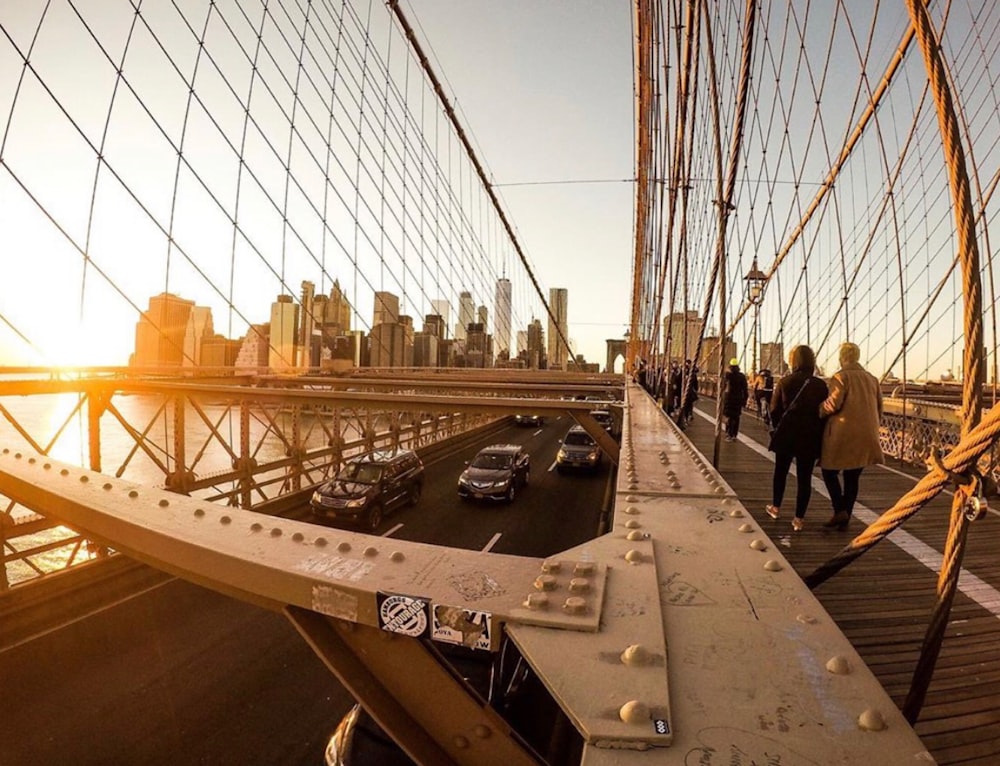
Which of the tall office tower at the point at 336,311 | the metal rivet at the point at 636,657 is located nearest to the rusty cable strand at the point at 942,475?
the metal rivet at the point at 636,657

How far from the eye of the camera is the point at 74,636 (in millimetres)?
6273

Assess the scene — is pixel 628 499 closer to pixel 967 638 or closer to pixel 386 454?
A: pixel 967 638

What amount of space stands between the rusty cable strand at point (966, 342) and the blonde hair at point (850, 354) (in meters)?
3.04

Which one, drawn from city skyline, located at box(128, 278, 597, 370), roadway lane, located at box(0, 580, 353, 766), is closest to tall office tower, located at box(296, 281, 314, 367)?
city skyline, located at box(128, 278, 597, 370)

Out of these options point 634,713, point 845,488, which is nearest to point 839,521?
point 845,488

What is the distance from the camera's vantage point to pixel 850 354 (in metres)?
3.91

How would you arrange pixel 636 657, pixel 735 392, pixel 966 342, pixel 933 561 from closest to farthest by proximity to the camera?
1. pixel 636 657
2. pixel 966 342
3. pixel 933 561
4. pixel 735 392

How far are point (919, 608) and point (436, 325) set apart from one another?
2937cm

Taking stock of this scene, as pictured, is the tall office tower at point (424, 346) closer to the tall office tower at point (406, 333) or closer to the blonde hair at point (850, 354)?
the tall office tower at point (406, 333)

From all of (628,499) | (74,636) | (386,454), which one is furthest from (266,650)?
(386,454)

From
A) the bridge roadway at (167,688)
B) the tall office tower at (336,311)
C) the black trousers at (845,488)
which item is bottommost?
the bridge roadway at (167,688)

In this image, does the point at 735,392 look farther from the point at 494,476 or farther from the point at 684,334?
the point at 494,476

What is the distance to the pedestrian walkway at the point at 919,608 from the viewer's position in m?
2.29

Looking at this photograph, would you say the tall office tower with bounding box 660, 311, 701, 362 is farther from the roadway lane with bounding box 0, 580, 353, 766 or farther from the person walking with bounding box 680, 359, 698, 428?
the roadway lane with bounding box 0, 580, 353, 766
